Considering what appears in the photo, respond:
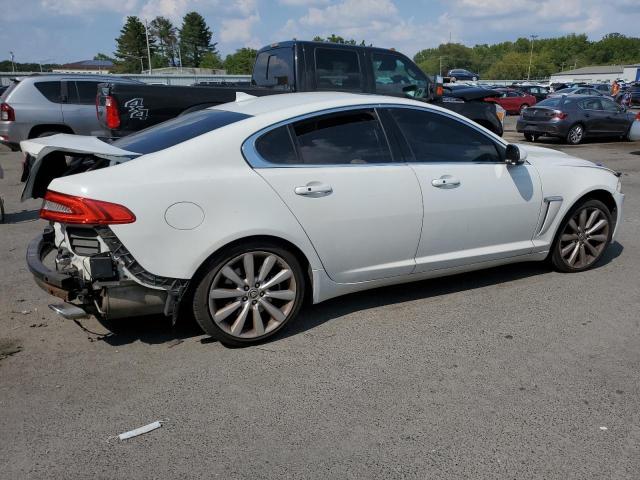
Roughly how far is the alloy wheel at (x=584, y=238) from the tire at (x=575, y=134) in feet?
43.5

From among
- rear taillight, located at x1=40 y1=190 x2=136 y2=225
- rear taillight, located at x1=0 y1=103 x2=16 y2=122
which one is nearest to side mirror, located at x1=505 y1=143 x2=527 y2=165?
rear taillight, located at x1=40 y1=190 x2=136 y2=225

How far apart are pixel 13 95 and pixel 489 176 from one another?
10513mm

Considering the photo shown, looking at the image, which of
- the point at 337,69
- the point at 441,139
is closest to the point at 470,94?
the point at 337,69

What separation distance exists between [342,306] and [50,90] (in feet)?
32.4

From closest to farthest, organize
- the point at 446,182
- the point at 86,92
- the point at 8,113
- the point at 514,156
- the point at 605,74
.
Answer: the point at 446,182 < the point at 514,156 < the point at 8,113 < the point at 86,92 < the point at 605,74

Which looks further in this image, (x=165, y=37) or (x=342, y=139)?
(x=165, y=37)

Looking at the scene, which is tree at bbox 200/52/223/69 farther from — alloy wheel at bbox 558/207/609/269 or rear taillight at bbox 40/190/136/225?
rear taillight at bbox 40/190/136/225

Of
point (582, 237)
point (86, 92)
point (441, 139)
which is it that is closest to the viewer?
point (441, 139)

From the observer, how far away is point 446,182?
14.3 ft

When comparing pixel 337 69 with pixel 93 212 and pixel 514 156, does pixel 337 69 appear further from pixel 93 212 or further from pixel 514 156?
pixel 93 212

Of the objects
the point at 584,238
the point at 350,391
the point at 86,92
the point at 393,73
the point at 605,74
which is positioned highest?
the point at 605,74

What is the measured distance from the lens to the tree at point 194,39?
396 feet

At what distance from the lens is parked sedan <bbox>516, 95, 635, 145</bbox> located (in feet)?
56.5

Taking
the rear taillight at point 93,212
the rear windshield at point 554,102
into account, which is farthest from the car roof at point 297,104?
the rear windshield at point 554,102
